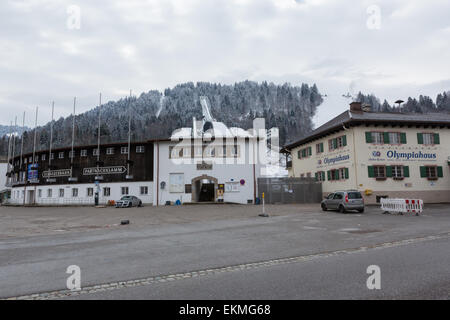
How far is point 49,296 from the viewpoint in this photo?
16.5 ft

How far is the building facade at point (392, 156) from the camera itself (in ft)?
95.5

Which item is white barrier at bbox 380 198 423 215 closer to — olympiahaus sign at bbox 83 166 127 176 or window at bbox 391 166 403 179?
window at bbox 391 166 403 179

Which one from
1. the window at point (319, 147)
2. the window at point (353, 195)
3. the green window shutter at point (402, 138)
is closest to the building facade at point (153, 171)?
the window at point (319, 147)

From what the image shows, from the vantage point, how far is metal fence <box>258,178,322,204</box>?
34.4 meters

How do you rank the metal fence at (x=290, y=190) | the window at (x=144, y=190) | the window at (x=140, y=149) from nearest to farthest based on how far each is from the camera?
the metal fence at (x=290, y=190) → the window at (x=144, y=190) → the window at (x=140, y=149)

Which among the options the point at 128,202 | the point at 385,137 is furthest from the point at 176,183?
→ the point at 385,137

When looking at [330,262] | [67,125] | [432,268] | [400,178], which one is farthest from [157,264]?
[67,125]

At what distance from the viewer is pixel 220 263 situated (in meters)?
7.10

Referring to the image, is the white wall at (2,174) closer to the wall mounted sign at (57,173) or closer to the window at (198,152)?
the wall mounted sign at (57,173)

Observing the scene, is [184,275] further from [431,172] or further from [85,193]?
[85,193]

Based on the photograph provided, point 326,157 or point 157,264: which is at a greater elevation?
point 326,157
